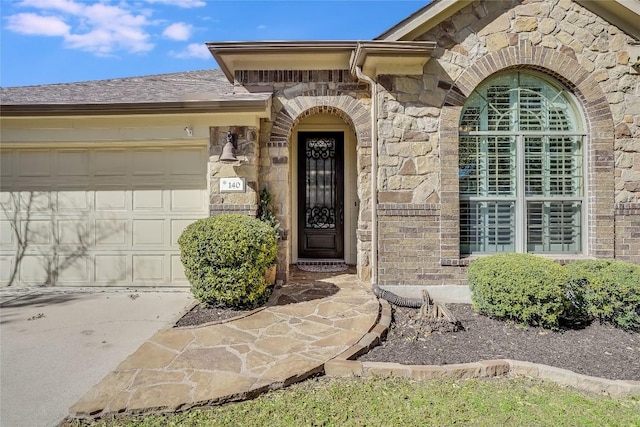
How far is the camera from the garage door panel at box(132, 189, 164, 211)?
19.1ft

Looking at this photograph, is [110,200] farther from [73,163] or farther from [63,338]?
[63,338]

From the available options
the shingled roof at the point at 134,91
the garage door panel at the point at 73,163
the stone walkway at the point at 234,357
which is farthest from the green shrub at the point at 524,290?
the garage door panel at the point at 73,163

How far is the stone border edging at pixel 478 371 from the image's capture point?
119 inches

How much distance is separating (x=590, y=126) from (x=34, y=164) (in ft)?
30.0

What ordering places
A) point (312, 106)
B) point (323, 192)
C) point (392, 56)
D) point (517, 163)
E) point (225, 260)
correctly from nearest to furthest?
point (225, 260) < point (392, 56) < point (517, 163) < point (312, 106) < point (323, 192)

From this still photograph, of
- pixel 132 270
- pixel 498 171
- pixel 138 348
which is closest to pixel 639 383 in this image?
pixel 498 171

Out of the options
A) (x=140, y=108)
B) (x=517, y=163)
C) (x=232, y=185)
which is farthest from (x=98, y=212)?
(x=517, y=163)

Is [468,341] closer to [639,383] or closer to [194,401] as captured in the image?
[639,383]

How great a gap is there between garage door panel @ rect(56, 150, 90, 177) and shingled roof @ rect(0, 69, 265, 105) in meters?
0.85

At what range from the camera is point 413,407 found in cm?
266

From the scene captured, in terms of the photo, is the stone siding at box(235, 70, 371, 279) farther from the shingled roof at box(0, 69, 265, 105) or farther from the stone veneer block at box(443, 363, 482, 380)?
the stone veneer block at box(443, 363, 482, 380)

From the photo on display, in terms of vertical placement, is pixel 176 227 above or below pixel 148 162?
below

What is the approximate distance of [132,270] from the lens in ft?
19.2

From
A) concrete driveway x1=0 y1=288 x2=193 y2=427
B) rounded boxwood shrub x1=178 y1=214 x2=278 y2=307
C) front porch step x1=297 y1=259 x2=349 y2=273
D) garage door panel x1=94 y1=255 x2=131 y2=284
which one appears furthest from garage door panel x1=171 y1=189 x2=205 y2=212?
front porch step x1=297 y1=259 x2=349 y2=273
